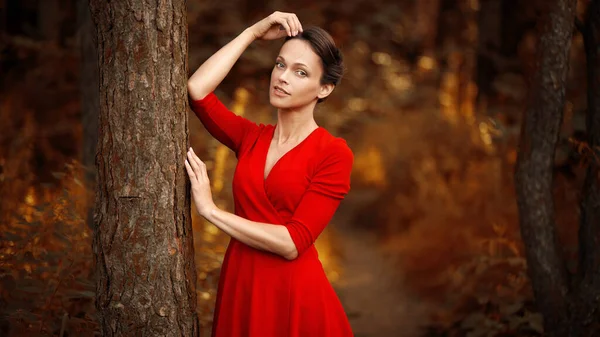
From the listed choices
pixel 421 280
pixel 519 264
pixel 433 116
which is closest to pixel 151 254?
pixel 519 264

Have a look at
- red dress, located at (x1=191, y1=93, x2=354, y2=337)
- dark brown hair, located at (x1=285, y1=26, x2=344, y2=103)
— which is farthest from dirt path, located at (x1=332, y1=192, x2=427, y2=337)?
dark brown hair, located at (x1=285, y1=26, x2=344, y2=103)

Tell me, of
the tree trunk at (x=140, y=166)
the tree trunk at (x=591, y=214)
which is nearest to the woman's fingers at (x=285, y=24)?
the tree trunk at (x=140, y=166)

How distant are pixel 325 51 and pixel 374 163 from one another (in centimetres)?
927

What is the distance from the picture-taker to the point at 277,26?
3.34m

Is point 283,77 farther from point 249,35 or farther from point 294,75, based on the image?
point 249,35

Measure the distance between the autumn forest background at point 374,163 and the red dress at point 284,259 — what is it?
4.09 feet

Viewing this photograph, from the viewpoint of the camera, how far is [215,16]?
25.9 ft

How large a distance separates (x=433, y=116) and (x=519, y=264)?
16.4ft

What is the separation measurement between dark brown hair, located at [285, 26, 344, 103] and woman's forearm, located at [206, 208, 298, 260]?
71 cm

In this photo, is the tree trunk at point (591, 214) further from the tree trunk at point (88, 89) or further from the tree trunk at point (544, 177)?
the tree trunk at point (88, 89)

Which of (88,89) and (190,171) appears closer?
(190,171)

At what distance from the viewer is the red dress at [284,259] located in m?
3.09

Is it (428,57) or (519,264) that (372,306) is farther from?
(428,57)

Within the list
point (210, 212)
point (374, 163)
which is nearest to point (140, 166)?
point (210, 212)
